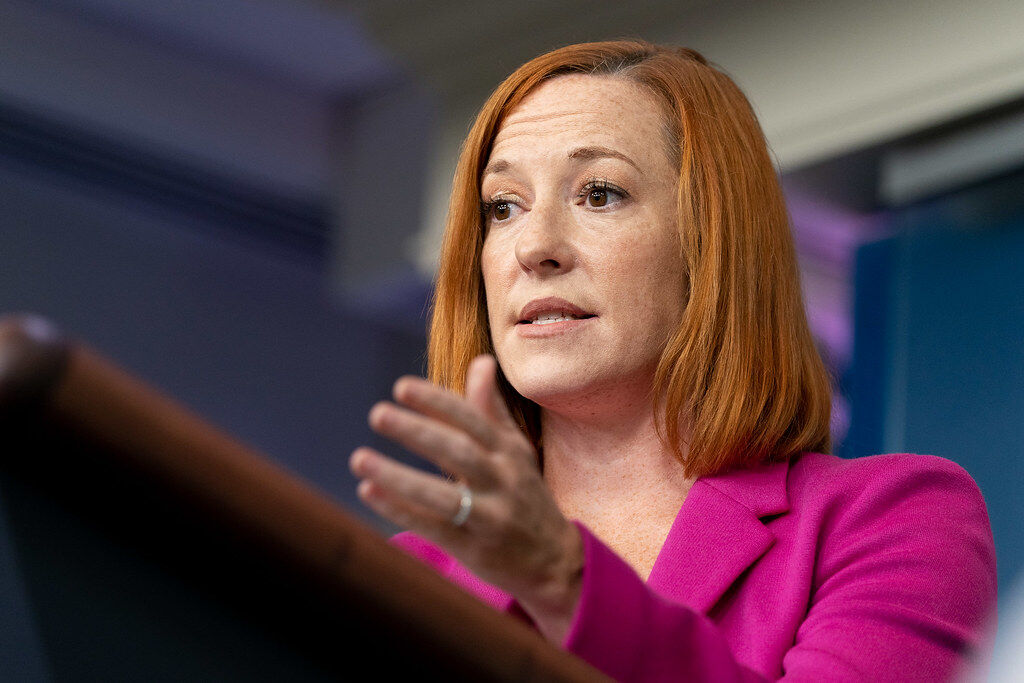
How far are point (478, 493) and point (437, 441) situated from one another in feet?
0.13

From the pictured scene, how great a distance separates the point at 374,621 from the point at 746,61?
281 centimetres

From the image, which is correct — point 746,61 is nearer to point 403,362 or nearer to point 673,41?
point 673,41

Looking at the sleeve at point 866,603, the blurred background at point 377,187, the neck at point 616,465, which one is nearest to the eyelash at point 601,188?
the neck at point 616,465

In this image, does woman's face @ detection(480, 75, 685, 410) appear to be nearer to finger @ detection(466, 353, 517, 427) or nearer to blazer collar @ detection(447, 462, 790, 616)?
blazer collar @ detection(447, 462, 790, 616)

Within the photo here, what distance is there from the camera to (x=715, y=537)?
3.45ft

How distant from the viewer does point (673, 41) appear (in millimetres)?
3225

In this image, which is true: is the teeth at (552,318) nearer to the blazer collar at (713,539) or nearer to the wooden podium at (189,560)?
the blazer collar at (713,539)

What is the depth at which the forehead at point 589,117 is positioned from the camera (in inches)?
49.4

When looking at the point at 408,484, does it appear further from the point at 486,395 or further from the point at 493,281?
the point at 493,281

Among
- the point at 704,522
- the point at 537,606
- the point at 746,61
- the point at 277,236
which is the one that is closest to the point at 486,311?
the point at 704,522

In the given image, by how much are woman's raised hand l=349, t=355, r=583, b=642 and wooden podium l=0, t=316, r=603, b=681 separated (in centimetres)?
9

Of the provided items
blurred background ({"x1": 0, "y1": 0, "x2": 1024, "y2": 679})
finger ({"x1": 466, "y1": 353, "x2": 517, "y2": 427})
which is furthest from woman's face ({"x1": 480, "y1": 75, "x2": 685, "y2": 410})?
blurred background ({"x1": 0, "y1": 0, "x2": 1024, "y2": 679})

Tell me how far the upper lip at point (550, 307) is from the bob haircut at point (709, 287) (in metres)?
0.10

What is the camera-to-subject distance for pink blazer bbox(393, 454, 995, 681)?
2.66ft
